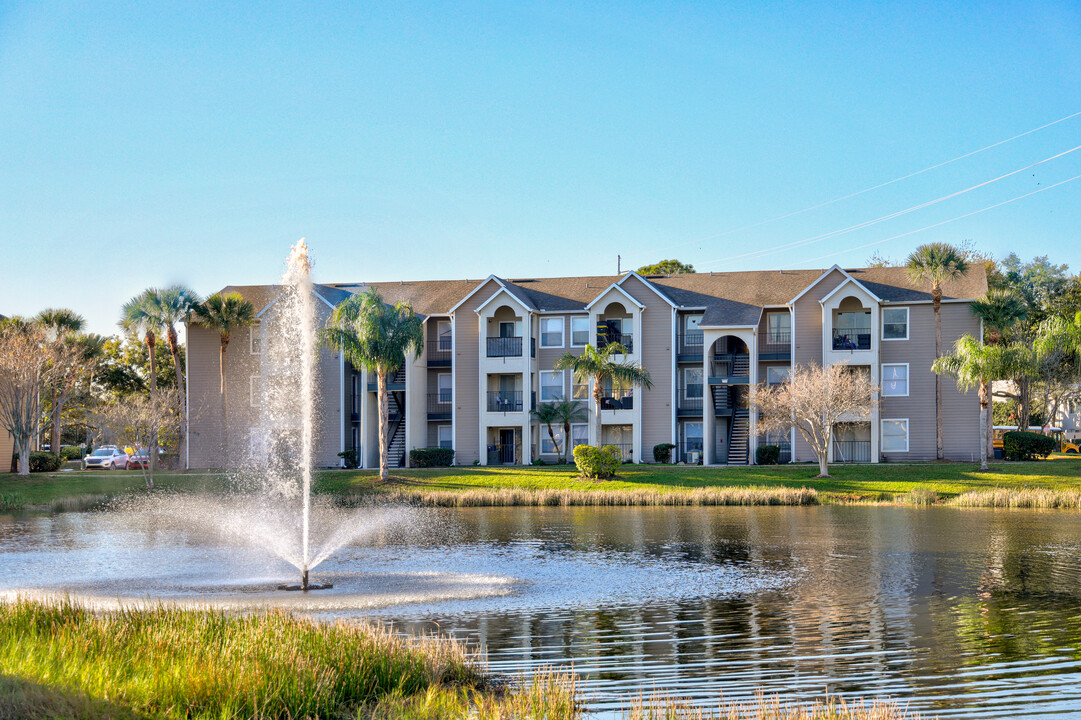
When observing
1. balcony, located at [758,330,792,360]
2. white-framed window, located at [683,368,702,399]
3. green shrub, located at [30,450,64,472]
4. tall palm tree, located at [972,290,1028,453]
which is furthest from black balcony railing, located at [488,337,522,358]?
green shrub, located at [30,450,64,472]

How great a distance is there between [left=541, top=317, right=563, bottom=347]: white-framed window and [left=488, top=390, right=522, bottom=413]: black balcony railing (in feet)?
11.1

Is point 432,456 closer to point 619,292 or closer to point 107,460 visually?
point 619,292

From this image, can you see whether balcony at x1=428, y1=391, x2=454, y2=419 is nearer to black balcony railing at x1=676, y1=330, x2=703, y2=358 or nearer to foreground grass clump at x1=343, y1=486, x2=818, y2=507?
black balcony railing at x1=676, y1=330, x2=703, y2=358

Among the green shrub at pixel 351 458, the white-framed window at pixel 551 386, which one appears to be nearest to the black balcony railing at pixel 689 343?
the white-framed window at pixel 551 386

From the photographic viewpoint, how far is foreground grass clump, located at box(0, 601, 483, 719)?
9672 millimetres

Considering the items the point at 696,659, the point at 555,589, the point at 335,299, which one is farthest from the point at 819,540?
the point at 335,299

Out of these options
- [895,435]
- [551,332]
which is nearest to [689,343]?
[551,332]

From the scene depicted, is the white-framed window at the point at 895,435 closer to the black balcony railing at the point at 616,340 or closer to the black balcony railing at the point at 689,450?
the black balcony railing at the point at 689,450

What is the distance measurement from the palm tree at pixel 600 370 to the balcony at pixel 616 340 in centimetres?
344

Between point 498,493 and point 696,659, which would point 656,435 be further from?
point 696,659

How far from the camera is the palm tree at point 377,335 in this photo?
167 feet

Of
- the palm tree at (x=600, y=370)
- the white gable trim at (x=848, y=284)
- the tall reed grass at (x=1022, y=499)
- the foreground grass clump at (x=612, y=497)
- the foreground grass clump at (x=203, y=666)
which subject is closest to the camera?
the foreground grass clump at (x=203, y=666)

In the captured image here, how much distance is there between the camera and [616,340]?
5875 centimetres

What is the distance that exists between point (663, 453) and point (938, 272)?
1712 centimetres
